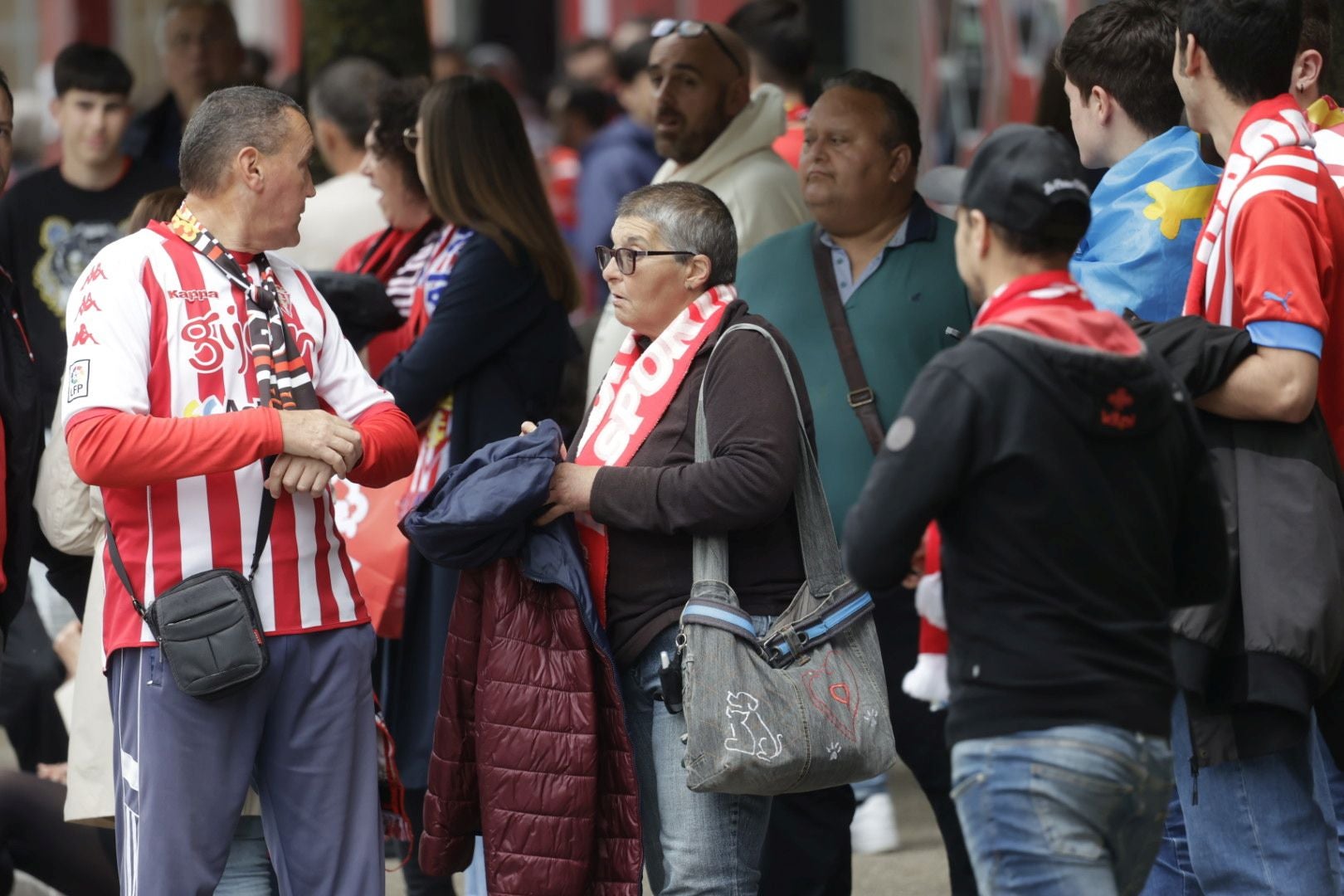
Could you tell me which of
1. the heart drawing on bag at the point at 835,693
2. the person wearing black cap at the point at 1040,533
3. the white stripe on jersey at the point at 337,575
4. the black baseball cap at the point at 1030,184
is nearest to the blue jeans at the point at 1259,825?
the person wearing black cap at the point at 1040,533

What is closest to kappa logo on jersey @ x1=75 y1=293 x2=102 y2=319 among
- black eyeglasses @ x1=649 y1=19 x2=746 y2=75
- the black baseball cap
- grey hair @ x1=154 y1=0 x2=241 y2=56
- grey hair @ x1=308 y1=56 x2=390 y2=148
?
the black baseball cap

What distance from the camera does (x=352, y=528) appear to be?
4.99m

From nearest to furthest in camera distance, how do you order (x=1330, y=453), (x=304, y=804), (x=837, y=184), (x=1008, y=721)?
(x=1008, y=721), (x=1330, y=453), (x=304, y=804), (x=837, y=184)

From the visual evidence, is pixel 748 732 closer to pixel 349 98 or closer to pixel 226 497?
pixel 226 497

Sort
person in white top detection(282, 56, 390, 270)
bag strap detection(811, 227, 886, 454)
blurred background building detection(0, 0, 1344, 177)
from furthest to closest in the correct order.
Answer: blurred background building detection(0, 0, 1344, 177) < person in white top detection(282, 56, 390, 270) < bag strap detection(811, 227, 886, 454)

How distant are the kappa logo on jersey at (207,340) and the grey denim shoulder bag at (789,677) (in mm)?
936

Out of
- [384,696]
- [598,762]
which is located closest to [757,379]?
[598,762]

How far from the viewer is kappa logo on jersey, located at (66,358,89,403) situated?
342cm

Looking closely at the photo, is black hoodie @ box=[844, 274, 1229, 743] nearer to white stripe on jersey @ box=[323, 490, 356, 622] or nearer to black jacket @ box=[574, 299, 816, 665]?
black jacket @ box=[574, 299, 816, 665]

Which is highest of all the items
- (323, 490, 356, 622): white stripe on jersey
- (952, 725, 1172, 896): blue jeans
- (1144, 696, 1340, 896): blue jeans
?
(323, 490, 356, 622): white stripe on jersey

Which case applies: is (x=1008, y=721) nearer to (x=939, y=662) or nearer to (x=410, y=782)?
(x=939, y=662)

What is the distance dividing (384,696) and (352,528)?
1.54 feet

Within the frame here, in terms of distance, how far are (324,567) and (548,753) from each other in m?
0.57

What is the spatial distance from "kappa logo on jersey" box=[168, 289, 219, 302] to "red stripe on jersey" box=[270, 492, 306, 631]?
0.40 meters
